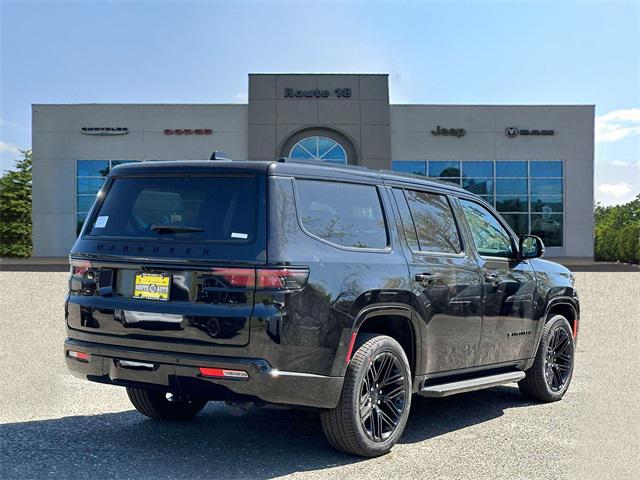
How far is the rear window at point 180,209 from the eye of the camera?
4.63 metres

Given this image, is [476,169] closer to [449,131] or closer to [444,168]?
[444,168]

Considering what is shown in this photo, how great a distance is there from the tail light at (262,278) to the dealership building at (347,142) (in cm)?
3270

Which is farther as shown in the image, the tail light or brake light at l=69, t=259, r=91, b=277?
brake light at l=69, t=259, r=91, b=277

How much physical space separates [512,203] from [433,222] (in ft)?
110

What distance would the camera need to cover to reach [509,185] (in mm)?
38094

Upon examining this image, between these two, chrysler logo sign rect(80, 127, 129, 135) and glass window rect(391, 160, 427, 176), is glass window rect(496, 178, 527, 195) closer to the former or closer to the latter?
glass window rect(391, 160, 427, 176)

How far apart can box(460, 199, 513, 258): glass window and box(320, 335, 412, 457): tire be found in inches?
65.9

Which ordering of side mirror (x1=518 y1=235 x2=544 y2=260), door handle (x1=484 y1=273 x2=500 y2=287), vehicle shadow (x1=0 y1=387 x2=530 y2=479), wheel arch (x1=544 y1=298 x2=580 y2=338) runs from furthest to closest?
1. wheel arch (x1=544 y1=298 x2=580 y2=338)
2. side mirror (x1=518 y1=235 x2=544 y2=260)
3. door handle (x1=484 y1=273 x2=500 y2=287)
4. vehicle shadow (x1=0 y1=387 x2=530 y2=479)

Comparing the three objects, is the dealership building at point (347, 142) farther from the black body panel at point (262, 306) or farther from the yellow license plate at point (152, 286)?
the yellow license plate at point (152, 286)

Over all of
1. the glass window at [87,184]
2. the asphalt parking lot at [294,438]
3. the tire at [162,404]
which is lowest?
the asphalt parking lot at [294,438]

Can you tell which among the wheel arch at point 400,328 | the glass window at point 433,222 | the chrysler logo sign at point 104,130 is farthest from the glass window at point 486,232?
the chrysler logo sign at point 104,130

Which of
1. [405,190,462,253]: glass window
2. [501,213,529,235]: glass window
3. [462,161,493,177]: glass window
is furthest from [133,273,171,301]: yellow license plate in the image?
[501,213,529,235]: glass window

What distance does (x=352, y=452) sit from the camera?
16.2 feet

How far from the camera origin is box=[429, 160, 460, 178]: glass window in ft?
124
